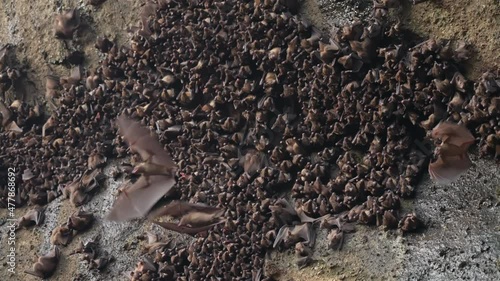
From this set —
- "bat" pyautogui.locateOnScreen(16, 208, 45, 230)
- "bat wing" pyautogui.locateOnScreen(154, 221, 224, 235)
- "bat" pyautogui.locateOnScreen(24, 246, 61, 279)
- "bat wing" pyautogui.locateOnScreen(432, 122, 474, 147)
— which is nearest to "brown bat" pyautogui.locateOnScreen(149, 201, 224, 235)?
"bat wing" pyautogui.locateOnScreen(154, 221, 224, 235)

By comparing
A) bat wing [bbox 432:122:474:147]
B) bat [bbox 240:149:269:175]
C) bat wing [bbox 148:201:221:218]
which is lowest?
bat wing [bbox 148:201:221:218]

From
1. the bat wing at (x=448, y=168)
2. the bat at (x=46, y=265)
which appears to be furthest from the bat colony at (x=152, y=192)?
the bat wing at (x=448, y=168)

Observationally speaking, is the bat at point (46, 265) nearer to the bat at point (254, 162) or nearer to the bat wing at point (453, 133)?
the bat at point (254, 162)

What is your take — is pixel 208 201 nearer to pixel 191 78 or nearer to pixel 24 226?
pixel 191 78

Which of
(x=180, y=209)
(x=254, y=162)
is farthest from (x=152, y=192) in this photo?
(x=254, y=162)

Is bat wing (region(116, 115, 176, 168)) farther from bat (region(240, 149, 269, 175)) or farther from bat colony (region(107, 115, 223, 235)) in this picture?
bat (region(240, 149, 269, 175))
